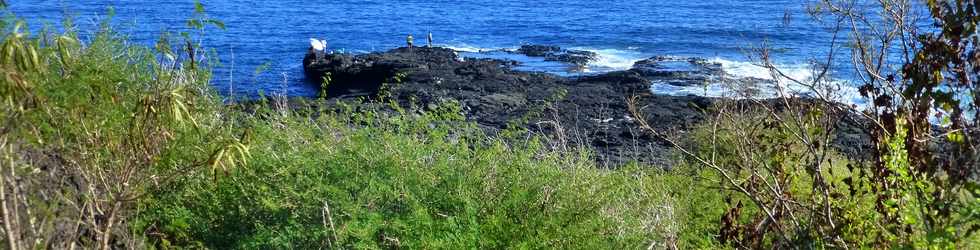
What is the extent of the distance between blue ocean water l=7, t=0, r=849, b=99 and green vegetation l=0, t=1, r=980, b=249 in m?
17.1

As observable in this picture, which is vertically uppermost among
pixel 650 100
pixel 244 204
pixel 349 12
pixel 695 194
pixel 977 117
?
pixel 977 117

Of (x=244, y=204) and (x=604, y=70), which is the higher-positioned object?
(x=244, y=204)

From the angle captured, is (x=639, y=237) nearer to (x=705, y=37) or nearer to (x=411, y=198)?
(x=411, y=198)

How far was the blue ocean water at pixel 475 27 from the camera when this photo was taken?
107 ft

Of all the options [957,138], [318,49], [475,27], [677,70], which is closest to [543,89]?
[677,70]

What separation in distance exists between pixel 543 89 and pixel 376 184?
1969 centimetres

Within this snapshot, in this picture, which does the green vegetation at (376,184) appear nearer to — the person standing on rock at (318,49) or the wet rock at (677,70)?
the wet rock at (677,70)

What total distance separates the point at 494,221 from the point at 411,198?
49 centimetres

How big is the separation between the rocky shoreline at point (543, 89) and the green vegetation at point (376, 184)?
955 cm

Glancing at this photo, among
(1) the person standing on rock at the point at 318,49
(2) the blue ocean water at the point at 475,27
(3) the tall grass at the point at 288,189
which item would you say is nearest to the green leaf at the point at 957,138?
(3) the tall grass at the point at 288,189

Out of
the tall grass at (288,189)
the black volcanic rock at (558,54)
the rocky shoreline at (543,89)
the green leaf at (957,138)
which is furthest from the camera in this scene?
the black volcanic rock at (558,54)

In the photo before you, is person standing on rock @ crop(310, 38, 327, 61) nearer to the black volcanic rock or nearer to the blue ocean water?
the blue ocean water

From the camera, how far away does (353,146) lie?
6.73m

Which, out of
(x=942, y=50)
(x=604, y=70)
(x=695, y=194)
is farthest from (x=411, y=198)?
(x=604, y=70)
